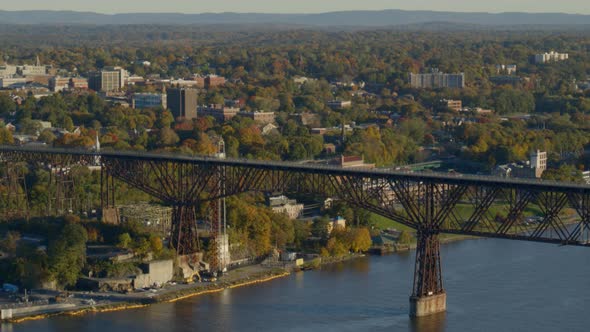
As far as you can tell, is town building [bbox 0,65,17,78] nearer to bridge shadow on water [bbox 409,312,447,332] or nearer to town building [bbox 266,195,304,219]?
town building [bbox 266,195,304,219]

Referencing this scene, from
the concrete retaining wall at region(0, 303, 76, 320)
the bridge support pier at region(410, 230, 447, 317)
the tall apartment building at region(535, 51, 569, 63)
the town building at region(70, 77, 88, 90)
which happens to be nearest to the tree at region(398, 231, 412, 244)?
the bridge support pier at region(410, 230, 447, 317)

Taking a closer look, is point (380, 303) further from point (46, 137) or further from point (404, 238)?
point (46, 137)

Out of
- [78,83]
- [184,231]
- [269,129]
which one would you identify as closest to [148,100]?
[78,83]

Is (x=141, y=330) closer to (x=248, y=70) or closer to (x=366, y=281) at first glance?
(x=366, y=281)

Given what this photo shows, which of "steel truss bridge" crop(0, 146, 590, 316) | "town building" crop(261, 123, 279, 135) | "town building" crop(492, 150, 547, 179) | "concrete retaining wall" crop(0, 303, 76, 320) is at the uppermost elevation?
"steel truss bridge" crop(0, 146, 590, 316)

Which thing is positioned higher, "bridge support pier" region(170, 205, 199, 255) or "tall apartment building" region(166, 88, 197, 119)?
"bridge support pier" region(170, 205, 199, 255)
